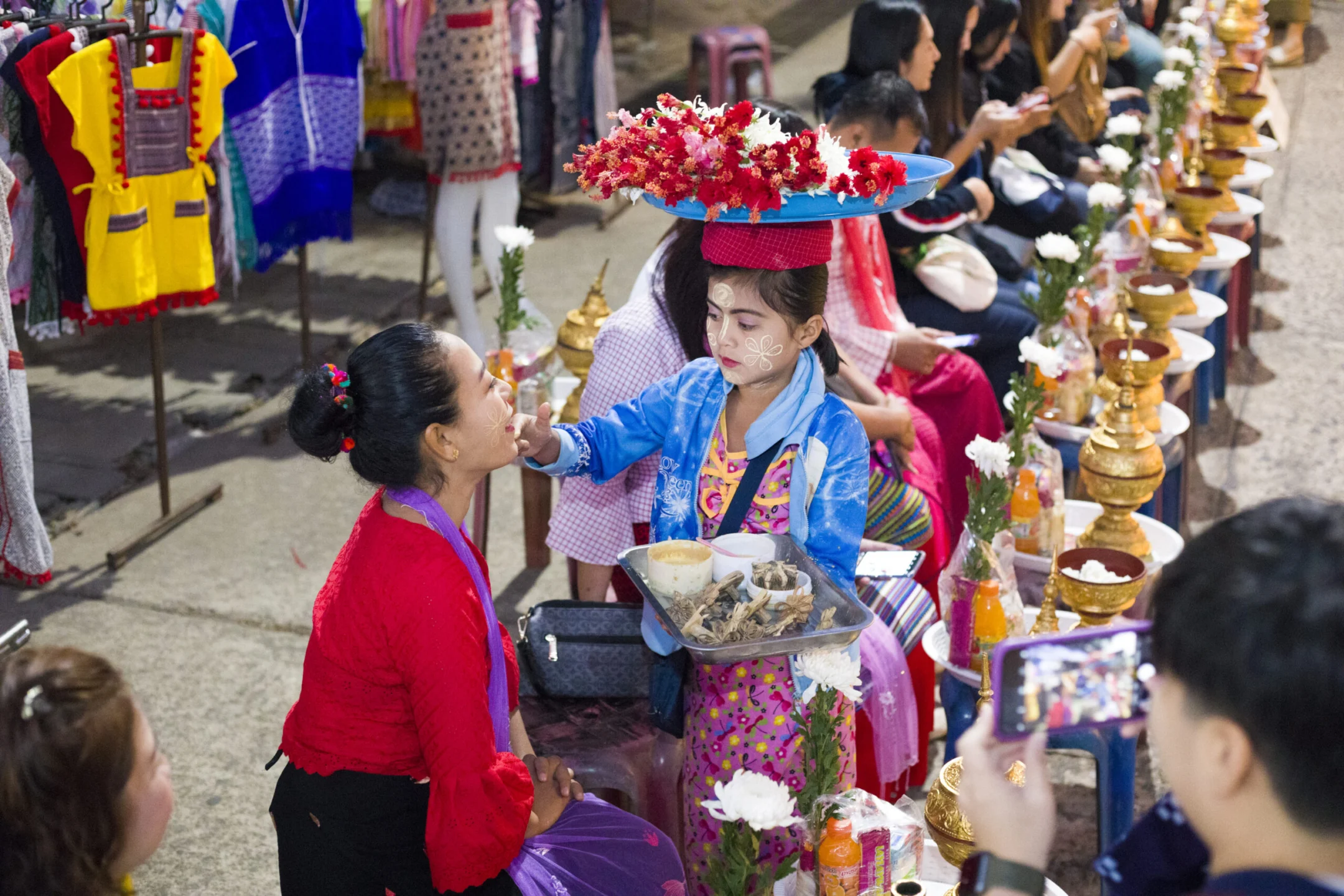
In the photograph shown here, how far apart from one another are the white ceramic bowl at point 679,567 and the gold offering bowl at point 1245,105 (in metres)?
4.91

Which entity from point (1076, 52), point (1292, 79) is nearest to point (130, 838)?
point (1076, 52)

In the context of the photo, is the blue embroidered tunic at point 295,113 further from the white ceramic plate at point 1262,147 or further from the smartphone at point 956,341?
the white ceramic plate at point 1262,147

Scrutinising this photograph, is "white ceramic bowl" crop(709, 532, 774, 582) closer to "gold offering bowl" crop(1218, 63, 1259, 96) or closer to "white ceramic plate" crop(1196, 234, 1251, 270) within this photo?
"white ceramic plate" crop(1196, 234, 1251, 270)

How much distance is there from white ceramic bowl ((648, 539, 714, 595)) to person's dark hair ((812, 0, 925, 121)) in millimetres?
2447

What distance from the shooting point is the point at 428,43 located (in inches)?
209

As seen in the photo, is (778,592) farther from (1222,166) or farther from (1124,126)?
(1222,166)

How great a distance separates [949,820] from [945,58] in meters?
3.39

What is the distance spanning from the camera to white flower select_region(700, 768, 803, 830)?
6.06ft

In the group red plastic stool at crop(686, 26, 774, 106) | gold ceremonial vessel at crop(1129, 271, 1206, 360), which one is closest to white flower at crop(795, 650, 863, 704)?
gold ceremonial vessel at crop(1129, 271, 1206, 360)

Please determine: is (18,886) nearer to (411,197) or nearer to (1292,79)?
(411,197)

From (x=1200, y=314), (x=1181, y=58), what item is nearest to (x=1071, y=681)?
(x=1200, y=314)

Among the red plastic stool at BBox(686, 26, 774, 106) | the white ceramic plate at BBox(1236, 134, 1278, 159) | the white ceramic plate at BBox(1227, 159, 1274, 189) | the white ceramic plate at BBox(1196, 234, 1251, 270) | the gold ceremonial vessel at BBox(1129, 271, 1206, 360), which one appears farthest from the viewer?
the red plastic stool at BBox(686, 26, 774, 106)

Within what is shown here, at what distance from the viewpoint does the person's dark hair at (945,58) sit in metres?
4.97

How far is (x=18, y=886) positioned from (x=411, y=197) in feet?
21.3
